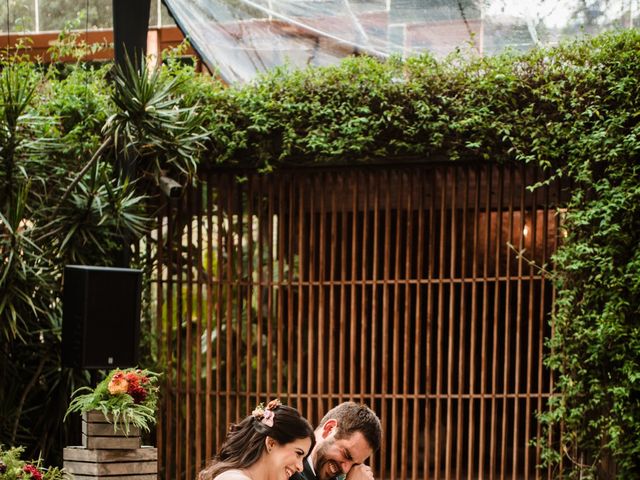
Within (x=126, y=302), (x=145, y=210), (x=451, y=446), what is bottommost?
(x=451, y=446)

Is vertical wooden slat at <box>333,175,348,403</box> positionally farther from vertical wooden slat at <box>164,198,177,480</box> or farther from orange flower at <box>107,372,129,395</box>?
orange flower at <box>107,372,129,395</box>

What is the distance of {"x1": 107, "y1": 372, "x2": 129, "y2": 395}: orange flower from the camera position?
4.60 meters

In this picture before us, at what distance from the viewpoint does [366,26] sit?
22.6 feet

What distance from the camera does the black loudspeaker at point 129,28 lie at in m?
6.39

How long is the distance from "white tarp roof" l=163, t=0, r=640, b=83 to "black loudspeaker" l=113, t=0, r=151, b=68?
0.64 metres

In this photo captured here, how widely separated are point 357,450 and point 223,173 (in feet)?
12.6

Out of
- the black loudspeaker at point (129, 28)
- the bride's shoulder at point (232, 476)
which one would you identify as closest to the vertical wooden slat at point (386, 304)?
the black loudspeaker at point (129, 28)

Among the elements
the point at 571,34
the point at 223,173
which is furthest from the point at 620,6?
the point at 223,173

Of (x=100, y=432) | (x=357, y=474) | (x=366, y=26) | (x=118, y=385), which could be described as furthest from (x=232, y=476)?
(x=366, y=26)

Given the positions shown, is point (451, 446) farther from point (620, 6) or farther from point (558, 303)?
point (620, 6)

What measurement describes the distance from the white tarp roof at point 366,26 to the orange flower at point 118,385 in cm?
306

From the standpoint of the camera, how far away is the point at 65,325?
19.5 ft

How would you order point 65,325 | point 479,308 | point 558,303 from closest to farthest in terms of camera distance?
point 65,325 < point 558,303 < point 479,308

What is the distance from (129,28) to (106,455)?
9.79 feet
